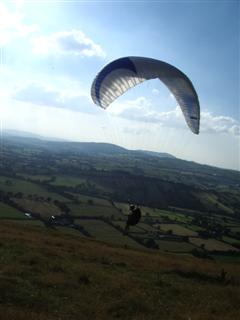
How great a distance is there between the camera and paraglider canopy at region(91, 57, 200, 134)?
2219 cm

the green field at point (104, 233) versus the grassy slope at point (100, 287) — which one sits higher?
the grassy slope at point (100, 287)

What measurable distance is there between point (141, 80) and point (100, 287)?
11880 mm

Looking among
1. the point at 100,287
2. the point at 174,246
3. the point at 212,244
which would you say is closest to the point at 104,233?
the point at 174,246

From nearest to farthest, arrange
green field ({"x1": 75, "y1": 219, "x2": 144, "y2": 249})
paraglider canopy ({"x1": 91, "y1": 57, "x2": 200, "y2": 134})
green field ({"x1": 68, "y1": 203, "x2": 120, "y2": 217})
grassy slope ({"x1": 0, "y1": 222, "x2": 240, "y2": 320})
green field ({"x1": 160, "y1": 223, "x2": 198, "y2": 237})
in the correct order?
grassy slope ({"x1": 0, "y1": 222, "x2": 240, "y2": 320}) → paraglider canopy ({"x1": 91, "y1": 57, "x2": 200, "y2": 134}) → green field ({"x1": 75, "y1": 219, "x2": 144, "y2": 249}) → green field ({"x1": 160, "y1": 223, "x2": 198, "y2": 237}) → green field ({"x1": 68, "y1": 203, "x2": 120, "y2": 217})

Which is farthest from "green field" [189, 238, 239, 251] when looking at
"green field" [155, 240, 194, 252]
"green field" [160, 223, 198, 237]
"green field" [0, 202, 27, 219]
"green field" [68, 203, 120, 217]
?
"green field" [0, 202, 27, 219]

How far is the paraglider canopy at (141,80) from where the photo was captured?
2219 cm

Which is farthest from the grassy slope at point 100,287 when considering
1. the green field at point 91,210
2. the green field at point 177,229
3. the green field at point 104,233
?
the green field at point 91,210

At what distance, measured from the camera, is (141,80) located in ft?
75.2

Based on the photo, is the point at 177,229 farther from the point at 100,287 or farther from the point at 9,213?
the point at 100,287

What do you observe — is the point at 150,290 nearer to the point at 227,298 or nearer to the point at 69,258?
the point at 227,298

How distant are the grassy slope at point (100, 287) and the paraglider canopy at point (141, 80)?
325 inches

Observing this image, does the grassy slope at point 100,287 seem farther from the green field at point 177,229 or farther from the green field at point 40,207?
the green field at point 177,229

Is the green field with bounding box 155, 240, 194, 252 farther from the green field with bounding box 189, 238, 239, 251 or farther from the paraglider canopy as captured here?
the paraglider canopy

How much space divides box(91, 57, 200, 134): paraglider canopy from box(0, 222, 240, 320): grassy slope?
8.24 meters
